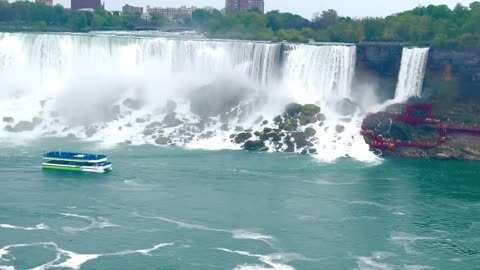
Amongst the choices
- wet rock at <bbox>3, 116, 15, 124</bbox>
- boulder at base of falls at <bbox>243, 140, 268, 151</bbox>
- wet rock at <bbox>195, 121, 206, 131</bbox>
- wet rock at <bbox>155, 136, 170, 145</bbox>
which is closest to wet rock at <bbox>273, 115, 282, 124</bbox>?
boulder at base of falls at <bbox>243, 140, 268, 151</bbox>

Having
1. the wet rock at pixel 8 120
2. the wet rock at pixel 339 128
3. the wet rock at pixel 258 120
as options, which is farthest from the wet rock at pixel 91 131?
the wet rock at pixel 339 128

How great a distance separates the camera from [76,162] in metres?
45.0

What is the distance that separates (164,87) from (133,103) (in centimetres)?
332

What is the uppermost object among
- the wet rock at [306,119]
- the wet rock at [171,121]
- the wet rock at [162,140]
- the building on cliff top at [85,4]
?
the building on cliff top at [85,4]

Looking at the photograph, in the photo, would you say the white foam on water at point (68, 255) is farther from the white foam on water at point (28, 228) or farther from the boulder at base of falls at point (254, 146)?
the boulder at base of falls at point (254, 146)

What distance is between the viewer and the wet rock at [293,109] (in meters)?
55.6

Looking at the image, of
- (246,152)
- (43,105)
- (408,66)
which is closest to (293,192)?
(246,152)

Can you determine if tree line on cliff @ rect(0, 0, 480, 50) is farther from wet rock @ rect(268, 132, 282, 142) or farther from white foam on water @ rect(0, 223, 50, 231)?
white foam on water @ rect(0, 223, 50, 231)

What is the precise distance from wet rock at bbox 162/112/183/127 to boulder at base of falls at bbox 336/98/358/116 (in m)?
10.9

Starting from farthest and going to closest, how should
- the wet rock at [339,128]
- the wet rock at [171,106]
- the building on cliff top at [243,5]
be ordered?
the building on cliff top at [243,5]
the wet rock at [171,106]
the wet rock at [339,128]

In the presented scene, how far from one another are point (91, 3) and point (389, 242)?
9051cm

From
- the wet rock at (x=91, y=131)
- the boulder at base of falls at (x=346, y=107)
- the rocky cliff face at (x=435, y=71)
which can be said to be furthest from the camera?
the boulder at base of falls at (x=346, y=107)

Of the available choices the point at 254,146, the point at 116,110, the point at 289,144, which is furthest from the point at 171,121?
the point at 289,144

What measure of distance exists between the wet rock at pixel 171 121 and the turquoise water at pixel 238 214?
267 inches
